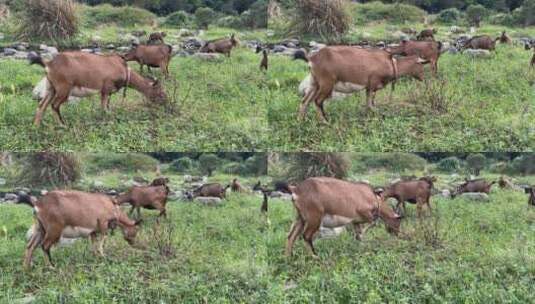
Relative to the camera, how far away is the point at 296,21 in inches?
226

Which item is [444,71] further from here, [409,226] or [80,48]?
[80,48]

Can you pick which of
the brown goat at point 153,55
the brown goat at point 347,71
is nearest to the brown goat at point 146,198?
the brown goat at point 153,55

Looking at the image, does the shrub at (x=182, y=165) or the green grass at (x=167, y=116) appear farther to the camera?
the shrub at (x=182, y=165)

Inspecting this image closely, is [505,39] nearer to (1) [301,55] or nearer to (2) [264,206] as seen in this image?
(1) [301,55]

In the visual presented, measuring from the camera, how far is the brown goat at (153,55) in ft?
19.3

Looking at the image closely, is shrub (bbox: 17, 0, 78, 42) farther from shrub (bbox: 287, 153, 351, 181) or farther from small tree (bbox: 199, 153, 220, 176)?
shrub (bbox: 287, 153, 351, 181)

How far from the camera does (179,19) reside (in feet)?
19.4

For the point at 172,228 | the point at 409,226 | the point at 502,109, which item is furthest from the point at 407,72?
the point at 172,228

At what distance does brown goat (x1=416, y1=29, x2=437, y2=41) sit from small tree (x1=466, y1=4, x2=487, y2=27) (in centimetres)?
32

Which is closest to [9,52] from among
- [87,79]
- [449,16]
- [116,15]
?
[87,79]

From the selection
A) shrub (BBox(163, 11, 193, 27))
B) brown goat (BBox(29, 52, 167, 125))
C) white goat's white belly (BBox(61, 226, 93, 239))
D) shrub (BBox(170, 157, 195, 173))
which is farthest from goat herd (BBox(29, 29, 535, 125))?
white goat's white belly (BBox(61, 226, 93, 239))

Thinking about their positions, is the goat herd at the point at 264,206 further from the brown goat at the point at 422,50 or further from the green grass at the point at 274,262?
the brown goat at the point at 422,50

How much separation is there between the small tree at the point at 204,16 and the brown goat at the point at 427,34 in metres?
1.49

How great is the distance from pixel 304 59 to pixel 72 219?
74.6 inches
